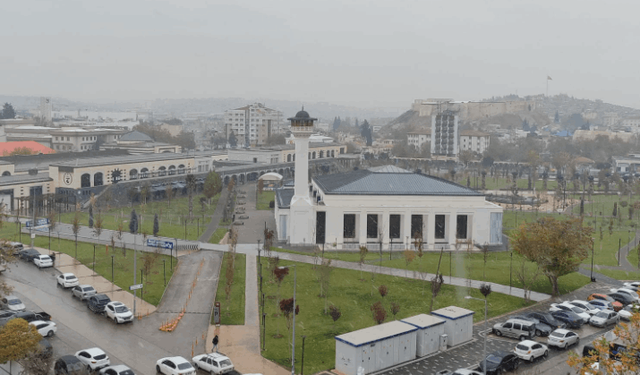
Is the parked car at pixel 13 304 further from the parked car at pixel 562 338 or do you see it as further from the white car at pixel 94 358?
the parked car at pixel 562 338

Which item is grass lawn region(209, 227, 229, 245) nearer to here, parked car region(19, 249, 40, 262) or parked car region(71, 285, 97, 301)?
parked car region(19, 249, 40, 262)

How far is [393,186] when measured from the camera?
5178 centimetres

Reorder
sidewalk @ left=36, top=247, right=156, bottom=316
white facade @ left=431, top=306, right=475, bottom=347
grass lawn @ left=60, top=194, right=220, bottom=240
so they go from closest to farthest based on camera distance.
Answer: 1. white facade @ left=431, top=306, right=475, bottom=347
2. sidewalk @ left=36, top=247, right=156, bottom=316
3. grass lawn @ left=60, top=194, right=220, bottom=240

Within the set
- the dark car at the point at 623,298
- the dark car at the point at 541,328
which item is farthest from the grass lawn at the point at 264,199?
the dark car at the point at 541,328

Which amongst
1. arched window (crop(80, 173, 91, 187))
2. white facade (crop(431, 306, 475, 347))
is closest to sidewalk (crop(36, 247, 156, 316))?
white facade (crop(431, 306, 475, 347))

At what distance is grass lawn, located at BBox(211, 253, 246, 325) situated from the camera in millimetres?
29844

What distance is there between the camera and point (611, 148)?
149 m

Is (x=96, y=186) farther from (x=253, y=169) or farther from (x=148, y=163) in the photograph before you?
(x=253, y=169)

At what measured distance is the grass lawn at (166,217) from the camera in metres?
53.5

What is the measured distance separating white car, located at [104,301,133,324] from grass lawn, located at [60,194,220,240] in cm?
1817

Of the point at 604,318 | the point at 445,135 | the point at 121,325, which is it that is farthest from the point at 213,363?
the point at 445,135

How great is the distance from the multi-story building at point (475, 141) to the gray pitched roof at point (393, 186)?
10276 cm

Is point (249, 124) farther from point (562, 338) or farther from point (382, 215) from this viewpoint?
point (562, 338)

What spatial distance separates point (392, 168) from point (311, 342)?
33752 millimetres
